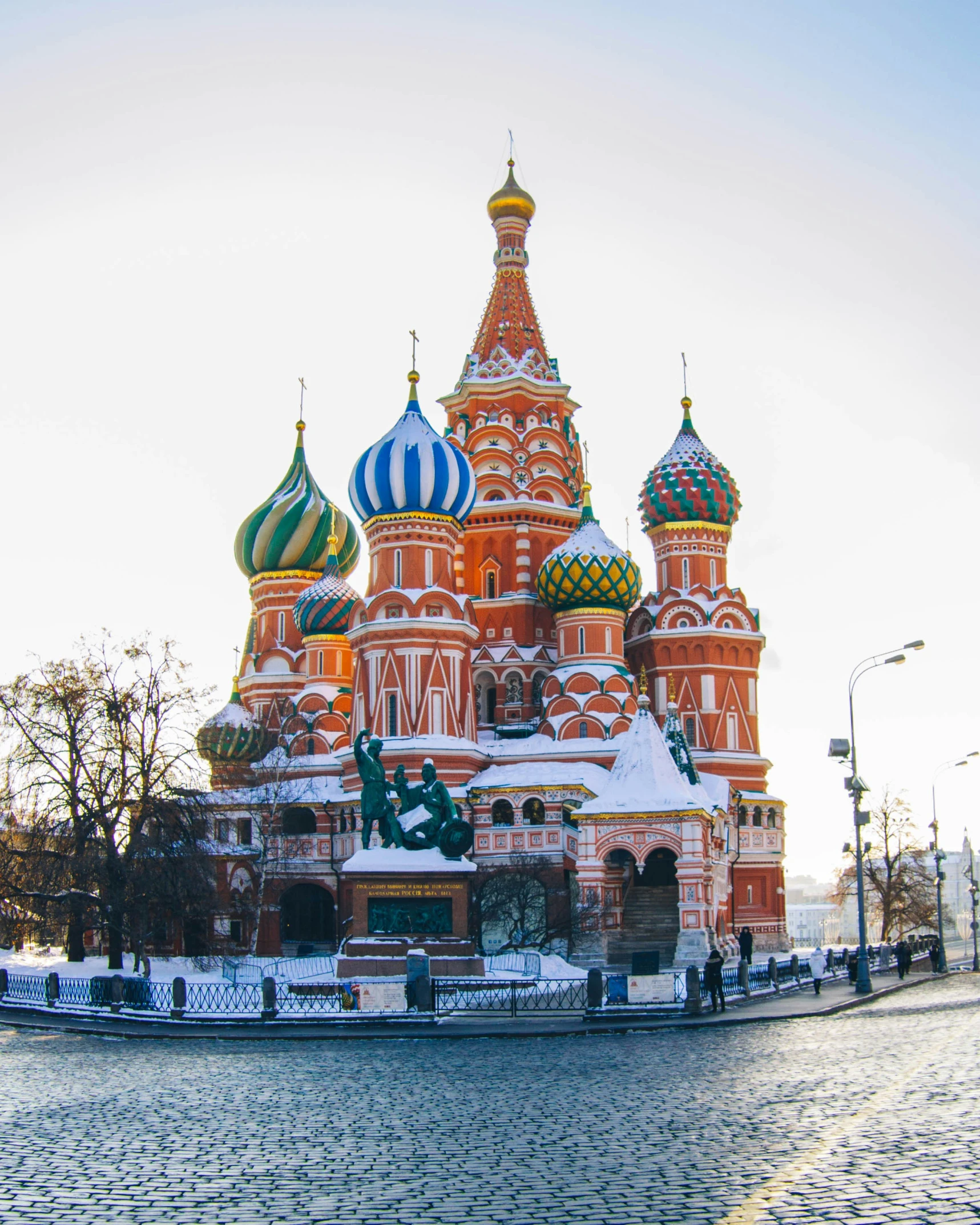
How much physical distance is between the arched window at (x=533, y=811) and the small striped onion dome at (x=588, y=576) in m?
7.02

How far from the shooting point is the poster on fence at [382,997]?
22.3 metres

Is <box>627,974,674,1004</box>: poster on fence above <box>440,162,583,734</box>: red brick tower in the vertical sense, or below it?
below

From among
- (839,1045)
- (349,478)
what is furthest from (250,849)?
(839,1045)

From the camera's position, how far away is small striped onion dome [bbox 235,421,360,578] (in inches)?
2052

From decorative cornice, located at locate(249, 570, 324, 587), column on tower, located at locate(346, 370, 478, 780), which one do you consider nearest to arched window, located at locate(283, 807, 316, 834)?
column on tower, located at locate(346, 370, 478, 780)

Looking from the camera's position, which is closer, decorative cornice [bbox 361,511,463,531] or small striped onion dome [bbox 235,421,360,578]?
decorative cornice [bbox 361,511,463,531]

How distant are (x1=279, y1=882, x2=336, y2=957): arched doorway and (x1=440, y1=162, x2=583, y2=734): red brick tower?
778cm

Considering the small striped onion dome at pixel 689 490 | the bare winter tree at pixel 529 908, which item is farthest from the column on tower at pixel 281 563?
the bare winter tree at pixel 529 908

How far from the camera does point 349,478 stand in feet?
141

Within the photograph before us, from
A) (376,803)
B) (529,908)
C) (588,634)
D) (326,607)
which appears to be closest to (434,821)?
(376,803)

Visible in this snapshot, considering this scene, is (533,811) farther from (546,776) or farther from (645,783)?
(645,783)

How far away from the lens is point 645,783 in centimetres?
3434

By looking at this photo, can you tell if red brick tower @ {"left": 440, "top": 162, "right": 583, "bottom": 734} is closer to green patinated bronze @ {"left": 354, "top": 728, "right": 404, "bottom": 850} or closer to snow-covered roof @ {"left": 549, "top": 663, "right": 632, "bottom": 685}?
snow-covered roof @ {"left": 549, "top": 663, "right": 632, "bottom": 685}

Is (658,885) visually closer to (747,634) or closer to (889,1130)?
(747,634)
